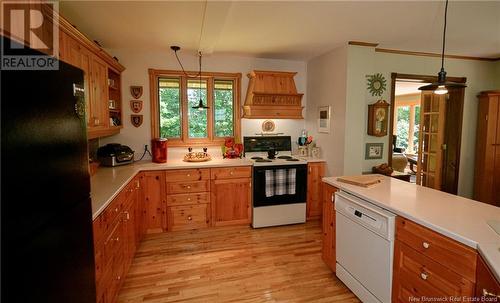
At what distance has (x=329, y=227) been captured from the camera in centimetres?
246

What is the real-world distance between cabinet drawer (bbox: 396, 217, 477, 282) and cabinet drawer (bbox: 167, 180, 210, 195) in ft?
7.74

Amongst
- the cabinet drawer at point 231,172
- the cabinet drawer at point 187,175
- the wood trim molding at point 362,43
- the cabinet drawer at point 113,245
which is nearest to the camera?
the cabinet drawer at point 113,245

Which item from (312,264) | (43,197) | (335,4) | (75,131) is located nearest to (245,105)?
(335,4)

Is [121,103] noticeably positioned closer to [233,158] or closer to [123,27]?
[123,27]

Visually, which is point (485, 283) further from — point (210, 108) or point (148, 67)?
point (148, 67)

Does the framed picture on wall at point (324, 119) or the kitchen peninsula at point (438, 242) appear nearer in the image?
the kitchen peninsula at point (438, 242)

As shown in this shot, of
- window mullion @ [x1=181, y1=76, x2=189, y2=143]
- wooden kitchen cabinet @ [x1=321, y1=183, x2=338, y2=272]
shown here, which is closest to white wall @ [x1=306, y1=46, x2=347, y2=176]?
wooden kitchen cabinet @ [x1=321, y1=183, x2=338, y2=272]

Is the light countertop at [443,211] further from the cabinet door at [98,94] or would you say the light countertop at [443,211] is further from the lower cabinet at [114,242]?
the cabinet door at [98,94]

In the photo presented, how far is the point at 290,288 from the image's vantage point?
2297 millimetres

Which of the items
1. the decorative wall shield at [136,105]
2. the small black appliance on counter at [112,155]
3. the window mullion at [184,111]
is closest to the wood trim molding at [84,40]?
the decorative wall shield at [136,105]

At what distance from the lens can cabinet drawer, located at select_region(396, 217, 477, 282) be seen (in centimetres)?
125

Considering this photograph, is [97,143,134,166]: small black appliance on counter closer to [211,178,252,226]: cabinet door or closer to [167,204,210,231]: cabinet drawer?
[167,204,210,231]: cabinet drawer

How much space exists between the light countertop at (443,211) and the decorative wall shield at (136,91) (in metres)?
2.92

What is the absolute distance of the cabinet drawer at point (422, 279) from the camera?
132cm
